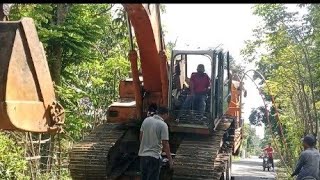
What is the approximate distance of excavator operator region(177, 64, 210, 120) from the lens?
977 centimetres

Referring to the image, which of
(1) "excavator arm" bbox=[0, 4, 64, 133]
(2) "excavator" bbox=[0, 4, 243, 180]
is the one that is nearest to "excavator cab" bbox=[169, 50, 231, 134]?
(2) "excavator" bbox=[0, 4, 243, 180]

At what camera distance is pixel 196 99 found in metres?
9.82

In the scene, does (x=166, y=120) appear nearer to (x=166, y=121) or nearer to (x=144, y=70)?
(x=166, y=121)

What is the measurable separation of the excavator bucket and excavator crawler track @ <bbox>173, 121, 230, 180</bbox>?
4.99 meters

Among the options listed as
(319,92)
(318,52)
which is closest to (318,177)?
(318,52)

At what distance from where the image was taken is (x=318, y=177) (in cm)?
770

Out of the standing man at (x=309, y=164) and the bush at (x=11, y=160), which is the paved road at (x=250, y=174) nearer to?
the bush at (x=11, y=160)

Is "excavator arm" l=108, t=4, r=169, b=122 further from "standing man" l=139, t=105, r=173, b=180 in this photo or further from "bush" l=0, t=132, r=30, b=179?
"bush" l=0, t=132, r=30, b=179

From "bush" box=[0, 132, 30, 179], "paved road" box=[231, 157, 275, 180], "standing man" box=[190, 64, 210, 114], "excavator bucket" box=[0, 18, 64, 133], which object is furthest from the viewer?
"paved road" box=[231, 157, 275, 180]

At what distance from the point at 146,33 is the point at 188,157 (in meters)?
2.22

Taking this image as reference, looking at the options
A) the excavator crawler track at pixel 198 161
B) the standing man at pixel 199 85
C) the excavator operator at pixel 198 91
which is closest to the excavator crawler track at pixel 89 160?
the excavator crawler track at pixel 198 161

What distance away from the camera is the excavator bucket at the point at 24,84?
314cm

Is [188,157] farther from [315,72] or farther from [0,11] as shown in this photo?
[315,72]

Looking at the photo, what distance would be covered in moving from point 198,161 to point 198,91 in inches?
72.2
